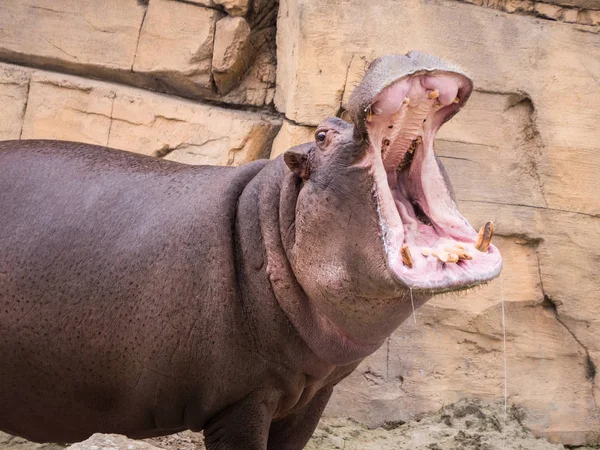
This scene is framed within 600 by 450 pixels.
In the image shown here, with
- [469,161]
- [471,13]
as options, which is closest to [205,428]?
[469,161]

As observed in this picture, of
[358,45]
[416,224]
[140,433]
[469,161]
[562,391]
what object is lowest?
[140,433]

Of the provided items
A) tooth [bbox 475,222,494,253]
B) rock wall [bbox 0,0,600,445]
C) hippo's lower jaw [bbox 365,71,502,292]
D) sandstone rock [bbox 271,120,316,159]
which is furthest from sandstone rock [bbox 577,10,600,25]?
tooth [bbox 475,222,494,253]

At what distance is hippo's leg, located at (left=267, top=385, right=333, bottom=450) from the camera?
13.3ft

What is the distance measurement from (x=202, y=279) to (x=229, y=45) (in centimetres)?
264

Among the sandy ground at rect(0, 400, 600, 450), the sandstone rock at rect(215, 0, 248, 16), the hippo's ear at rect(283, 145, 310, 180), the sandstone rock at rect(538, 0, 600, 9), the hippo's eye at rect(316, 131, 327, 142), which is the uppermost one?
the sandstone rock at rect(538, 0, 600, 9)

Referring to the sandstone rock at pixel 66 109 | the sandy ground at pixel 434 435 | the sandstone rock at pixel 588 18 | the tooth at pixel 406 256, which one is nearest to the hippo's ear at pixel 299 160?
the tooth at pixel 406 256

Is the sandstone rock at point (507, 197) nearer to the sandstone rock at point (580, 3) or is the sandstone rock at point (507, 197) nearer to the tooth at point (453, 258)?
the sandstone rock at point (580, 3)

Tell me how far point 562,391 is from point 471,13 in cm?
226

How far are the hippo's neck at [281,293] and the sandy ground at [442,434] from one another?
5.96 feet

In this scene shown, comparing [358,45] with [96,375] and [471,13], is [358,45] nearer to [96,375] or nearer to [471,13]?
[471,13]

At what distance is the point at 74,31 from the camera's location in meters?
5.90

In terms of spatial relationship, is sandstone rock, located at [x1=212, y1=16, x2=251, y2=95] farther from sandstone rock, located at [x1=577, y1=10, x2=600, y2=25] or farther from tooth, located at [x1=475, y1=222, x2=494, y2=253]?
tooth, located at [x1=475, y1=222, x2=494, y2=253]

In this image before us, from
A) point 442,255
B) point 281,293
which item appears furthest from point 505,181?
point 442,255

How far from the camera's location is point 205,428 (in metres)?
3.72
